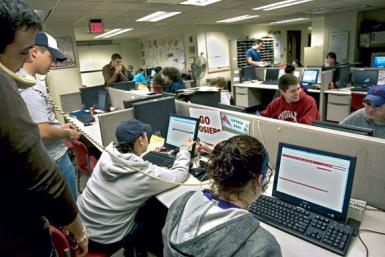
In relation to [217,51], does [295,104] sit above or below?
below

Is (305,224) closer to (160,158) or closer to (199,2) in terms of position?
(160,158)

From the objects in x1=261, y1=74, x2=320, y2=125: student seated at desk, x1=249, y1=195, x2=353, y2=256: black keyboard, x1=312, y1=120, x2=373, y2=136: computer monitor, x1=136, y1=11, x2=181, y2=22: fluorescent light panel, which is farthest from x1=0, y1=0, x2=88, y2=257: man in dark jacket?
x1=136, y1=11, x2=181, y2=22: fluorescent light panel

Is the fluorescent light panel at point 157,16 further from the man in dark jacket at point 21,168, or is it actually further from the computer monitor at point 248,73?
the man in dark jacket at point 21,168

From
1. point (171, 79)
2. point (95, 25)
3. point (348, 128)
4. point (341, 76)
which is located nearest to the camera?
point (348, 128)

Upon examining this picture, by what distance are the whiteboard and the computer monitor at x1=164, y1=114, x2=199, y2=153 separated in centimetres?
736

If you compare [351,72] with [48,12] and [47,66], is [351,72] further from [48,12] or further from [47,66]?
[48,12]

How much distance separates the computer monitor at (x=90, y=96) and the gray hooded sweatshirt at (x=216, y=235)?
3989mm

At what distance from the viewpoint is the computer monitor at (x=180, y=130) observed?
2.13 meters

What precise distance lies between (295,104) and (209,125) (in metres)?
1.00

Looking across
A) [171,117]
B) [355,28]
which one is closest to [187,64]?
[355,28]

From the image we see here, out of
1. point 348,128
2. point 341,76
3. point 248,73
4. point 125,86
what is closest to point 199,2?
point 125,86

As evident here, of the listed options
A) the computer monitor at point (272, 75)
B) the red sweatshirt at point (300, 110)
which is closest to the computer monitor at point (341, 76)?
the computer monitor at point (272, 75)

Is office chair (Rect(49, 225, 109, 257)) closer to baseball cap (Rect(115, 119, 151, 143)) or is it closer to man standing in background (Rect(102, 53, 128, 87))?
baseball cap (Rect(115, 119, 151, 143))

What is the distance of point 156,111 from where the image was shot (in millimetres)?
2551
